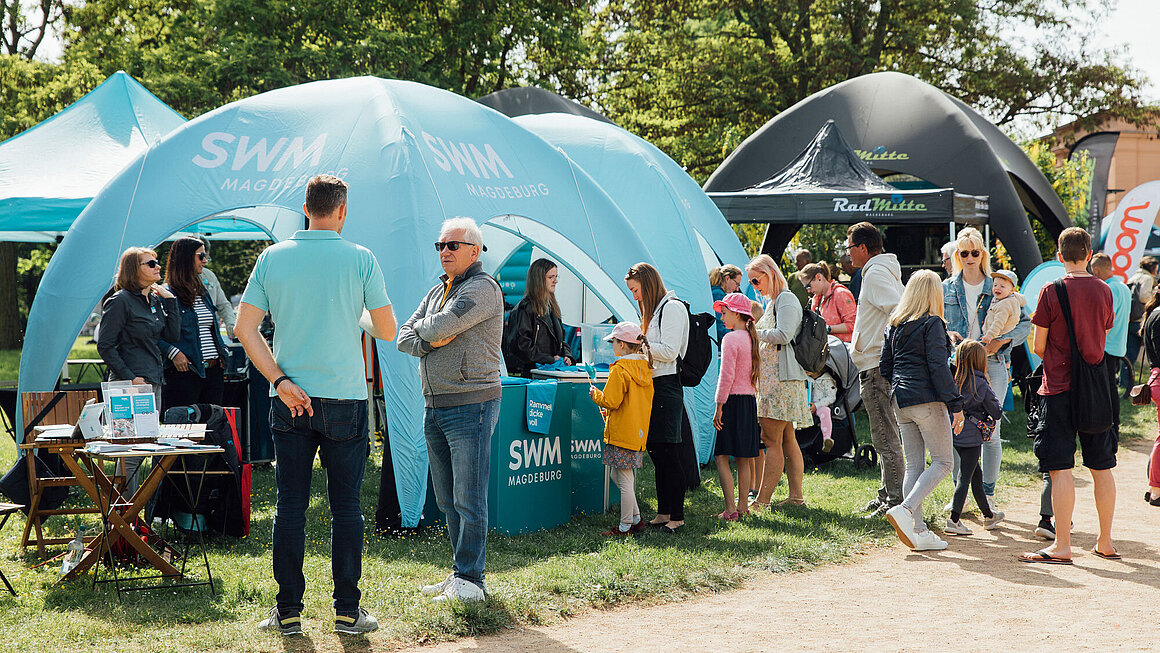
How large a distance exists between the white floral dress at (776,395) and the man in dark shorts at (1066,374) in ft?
5.28

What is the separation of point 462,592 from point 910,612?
7.26 feet

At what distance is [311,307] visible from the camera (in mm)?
4477

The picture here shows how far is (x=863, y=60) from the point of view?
2427 cm

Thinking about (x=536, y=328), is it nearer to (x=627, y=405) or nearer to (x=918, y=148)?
(x=627, y=405)

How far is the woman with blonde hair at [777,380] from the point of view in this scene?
24.3 feet

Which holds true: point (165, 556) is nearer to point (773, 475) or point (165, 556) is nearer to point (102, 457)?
point (102, 457)

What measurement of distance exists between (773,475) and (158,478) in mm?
4144

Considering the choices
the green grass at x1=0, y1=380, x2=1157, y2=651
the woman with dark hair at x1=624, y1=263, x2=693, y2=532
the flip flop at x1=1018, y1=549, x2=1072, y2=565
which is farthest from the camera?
the woman with dark hair at x1=624, y1=263, x2=693, y2=532

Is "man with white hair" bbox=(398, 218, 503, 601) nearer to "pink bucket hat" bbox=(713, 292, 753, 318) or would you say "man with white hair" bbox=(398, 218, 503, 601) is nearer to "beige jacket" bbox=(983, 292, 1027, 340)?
"pink bucket hat" bbox=(713, 292, 753, 318)

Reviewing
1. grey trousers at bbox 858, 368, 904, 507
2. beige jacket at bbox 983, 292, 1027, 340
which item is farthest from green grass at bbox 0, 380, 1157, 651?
beige jacket at bbox 983, 292, 1027, 340

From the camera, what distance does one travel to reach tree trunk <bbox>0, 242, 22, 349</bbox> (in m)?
25.2

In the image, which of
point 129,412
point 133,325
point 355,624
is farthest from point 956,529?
point 133,325

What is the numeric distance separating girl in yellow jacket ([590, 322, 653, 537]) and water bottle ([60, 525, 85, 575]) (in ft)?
9.85

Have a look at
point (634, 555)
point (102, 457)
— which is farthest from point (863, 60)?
point (102, 457)
